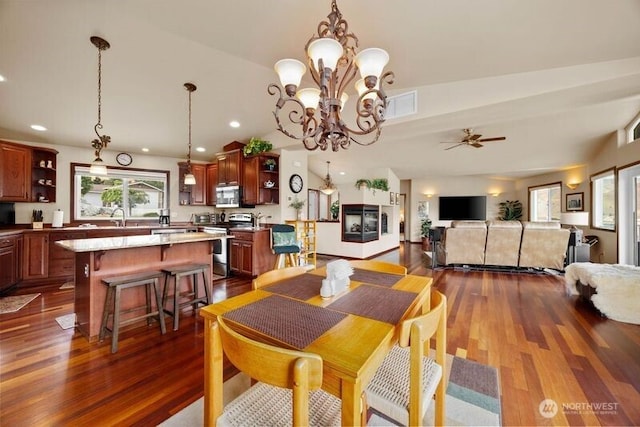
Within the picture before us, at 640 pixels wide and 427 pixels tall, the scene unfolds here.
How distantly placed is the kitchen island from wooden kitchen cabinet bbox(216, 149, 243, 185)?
2.33m

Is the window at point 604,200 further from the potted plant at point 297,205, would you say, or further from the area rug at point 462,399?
the potted plant at point 297,205

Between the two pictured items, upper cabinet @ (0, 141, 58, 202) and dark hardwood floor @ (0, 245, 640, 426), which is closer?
dark hardwood floor @ (0, 245, 640, 426)

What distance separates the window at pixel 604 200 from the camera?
4.80 metres

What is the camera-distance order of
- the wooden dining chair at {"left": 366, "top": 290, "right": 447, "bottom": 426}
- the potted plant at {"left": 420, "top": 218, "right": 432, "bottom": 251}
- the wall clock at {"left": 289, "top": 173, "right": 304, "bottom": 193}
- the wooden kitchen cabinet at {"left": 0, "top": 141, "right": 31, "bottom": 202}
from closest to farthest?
1. the wooden dining chair at {"left": 366, "top": 290, "right": 447, "bottom": 426}
2. the wooden kitchen cabinet at {"left": 0, "top": 141, "right": 31, "bottom": 202}
3. the wall clock at {"left": 289, "top": 173, "right": 304, "bottom": 193}
4. the potted plant at {"left": 420, "top": 218, "right": 432, "bottom": 251}

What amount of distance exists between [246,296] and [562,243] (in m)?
5.71

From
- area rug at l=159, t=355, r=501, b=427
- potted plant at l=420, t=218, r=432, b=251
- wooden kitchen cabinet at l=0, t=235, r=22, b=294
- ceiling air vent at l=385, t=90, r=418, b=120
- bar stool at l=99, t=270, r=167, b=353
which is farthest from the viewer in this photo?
A: potted plant at l=420, t=218, r=432, b=251

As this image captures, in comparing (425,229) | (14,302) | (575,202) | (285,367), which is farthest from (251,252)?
(575,202)

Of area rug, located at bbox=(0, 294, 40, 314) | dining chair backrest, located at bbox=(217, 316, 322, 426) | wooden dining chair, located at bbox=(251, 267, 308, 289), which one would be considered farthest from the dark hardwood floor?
dining chair backrest, located at bbox=(217, 316, 322, 426)

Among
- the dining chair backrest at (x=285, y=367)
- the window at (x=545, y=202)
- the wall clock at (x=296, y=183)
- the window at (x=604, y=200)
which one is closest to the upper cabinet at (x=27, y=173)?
the wall clock at (x=296, y=183)

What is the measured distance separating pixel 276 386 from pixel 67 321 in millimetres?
3219

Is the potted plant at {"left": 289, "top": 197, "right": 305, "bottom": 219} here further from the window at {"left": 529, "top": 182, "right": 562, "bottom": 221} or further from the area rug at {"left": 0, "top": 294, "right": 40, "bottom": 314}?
the window at {"left": 529, "top": 182, "right": 562, "bottom": 221}

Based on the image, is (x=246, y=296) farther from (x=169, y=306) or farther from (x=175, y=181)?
(x=175, y=181)

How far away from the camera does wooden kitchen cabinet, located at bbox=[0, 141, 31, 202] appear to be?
12.3ft

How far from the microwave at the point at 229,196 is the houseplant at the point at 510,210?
338 inches
